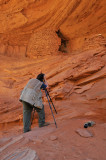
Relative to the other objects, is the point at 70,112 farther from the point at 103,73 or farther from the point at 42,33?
the point at 42,33

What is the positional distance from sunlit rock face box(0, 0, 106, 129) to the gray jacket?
737 millimetres

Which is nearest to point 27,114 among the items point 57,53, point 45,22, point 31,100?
point 31,100

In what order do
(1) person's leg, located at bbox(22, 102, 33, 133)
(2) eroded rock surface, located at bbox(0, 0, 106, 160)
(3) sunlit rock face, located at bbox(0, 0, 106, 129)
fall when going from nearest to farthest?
(1) person's leg, located at bbox(22, 102, 33, 133), (2) eroded rock surface, located at bbox(0, 0, 106, 160), (3) sunlit rock face, located at bbox(0, 0, 106, 129)

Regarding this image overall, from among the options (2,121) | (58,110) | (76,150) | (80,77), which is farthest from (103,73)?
(2,121)

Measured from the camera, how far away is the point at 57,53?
593cm

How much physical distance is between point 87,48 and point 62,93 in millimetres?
2270

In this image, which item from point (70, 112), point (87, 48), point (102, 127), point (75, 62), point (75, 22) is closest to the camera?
point (102, 127)

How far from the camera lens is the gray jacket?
295cm

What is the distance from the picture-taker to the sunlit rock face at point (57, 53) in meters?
3.65

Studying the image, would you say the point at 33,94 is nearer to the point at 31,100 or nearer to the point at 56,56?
the point at 31,100

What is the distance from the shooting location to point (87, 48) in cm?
498

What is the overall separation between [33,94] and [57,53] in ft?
11.0

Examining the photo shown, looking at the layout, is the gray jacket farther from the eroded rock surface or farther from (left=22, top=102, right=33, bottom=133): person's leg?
the eroded rock surface

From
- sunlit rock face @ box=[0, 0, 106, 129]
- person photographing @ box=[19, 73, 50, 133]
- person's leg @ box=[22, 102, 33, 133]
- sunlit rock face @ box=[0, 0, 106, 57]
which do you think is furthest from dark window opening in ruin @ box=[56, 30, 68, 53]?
person's leg @ box=[22, 102, 33, 133]
